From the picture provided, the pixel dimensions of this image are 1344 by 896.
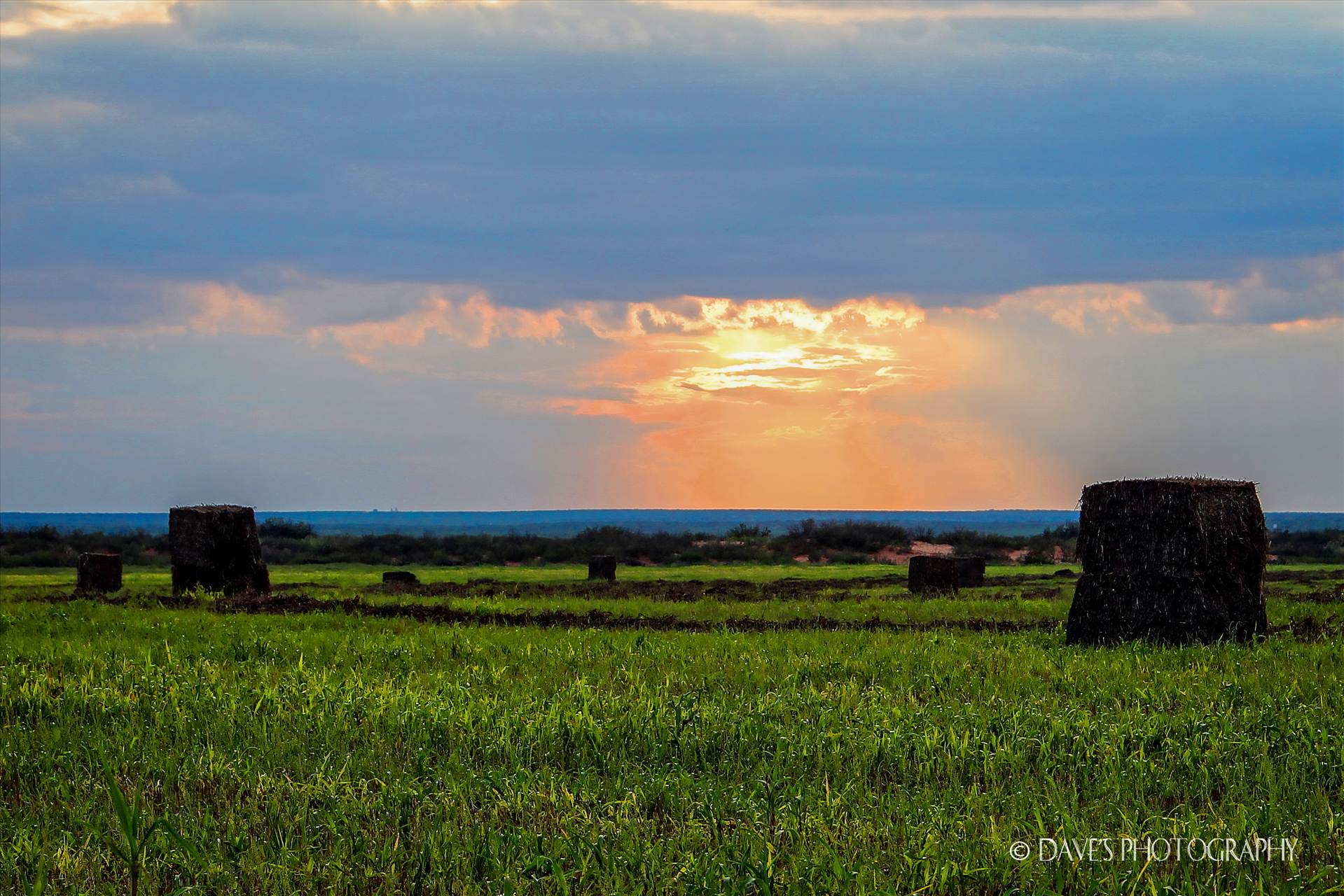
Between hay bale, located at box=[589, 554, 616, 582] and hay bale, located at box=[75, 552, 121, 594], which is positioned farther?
hay bale, located at box=[589, 554, 616, 582]

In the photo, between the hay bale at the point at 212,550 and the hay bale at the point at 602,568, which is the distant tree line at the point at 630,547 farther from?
the hay bale at the point at 212,550

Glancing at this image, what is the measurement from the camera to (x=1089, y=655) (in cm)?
1397

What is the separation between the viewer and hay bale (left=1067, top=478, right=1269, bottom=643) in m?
15.2

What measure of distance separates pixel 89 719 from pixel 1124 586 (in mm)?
12429

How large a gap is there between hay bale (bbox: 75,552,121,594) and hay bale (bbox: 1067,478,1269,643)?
2410cm

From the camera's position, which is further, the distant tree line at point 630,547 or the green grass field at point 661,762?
the distant tree line at point 630,547

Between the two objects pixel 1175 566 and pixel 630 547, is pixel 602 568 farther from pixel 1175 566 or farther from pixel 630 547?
pixel 630 547

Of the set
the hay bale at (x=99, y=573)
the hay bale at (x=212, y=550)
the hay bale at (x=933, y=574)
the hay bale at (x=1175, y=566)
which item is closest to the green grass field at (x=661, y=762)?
the hay bale at (x=1175, y=566)

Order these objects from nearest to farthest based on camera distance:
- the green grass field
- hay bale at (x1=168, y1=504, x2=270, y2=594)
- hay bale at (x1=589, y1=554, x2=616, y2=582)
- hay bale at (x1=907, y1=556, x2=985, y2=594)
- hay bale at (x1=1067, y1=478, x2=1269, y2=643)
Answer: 1. the green grass field
2. hay bale at (x1=1067, y1=478, x2=1269, y2=643)
3. hay bale at (x1=168, y1=504, x2=270, y2=594)
4. hay bale at (x1=907, y1=556, x2=985, y2=594)
5. hay bale at (x1=589, y1=554, x2=616, y2=582)

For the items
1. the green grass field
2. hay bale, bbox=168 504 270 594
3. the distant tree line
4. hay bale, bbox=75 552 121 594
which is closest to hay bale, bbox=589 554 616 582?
hay bale, bbox=168 504 270 594

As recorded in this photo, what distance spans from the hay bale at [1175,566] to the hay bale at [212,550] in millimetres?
18072

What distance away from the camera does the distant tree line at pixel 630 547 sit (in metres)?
53.7

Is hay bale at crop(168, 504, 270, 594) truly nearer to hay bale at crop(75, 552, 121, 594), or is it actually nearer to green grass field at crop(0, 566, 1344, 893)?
hay bale at crop(75, 552, 121, 594)

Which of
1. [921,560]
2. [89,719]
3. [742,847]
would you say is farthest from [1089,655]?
[921,560]
